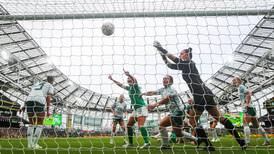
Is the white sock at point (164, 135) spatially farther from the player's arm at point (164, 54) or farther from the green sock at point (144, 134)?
the player's arm at point (164, 54)

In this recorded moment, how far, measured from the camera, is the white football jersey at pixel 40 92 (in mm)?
5988

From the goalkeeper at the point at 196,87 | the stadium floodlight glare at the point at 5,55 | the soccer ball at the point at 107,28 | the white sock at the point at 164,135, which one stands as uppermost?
the stadium floodlight glare at the point at 5,55

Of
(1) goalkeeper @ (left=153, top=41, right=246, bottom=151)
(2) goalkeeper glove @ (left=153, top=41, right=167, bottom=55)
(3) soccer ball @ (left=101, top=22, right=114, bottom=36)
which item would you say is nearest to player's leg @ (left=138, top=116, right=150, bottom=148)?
(1) goalkeeper @ (left=153, top=41, right=246, bottom=151)

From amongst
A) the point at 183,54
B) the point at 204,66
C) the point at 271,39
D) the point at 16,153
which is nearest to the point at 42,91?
the point at 16,153

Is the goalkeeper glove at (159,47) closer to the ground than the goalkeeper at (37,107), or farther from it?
farther from it

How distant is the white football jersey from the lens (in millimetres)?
5988

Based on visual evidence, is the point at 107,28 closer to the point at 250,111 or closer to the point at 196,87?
the point at 196,87

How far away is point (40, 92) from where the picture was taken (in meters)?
6.07

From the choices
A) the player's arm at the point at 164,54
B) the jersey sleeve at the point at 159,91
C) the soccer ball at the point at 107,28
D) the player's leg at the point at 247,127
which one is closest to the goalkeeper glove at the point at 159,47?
the player's arm at the point at 164,54

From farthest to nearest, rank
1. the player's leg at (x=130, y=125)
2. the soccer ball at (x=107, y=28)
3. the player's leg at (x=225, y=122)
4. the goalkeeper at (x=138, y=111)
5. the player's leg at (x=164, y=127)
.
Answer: the player's leg at (x=130, y=125), the goalkeeper at (x=138, y=111), the player's leg at (x=164, y=127), the player's leg at (x=225, y=122), the soccer ball at (x=107, y=28)

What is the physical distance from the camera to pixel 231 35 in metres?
4.72

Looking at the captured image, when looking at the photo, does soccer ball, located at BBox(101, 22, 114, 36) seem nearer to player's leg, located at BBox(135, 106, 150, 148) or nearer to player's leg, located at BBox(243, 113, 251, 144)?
player's leg, located at BBox(135, 106, 150, 148)

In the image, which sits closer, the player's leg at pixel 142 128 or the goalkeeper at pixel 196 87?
the goalkeeper at pixel 196 87

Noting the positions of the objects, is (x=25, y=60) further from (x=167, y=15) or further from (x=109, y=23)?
(x=167, y=15)
